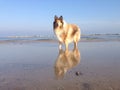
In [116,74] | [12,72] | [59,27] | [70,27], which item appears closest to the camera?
[116,74]

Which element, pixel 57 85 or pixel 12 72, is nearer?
pixel 57 85

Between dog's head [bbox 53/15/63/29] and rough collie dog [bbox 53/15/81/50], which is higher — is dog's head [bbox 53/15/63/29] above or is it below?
above

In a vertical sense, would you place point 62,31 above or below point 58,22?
below

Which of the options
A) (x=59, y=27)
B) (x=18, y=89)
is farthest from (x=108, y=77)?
(x=59, y=27)

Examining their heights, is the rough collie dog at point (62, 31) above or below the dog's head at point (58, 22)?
below

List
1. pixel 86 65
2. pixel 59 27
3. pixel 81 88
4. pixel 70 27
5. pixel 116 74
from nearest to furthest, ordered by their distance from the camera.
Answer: pixel 81 88, pixel 116 74, pixel 86 65, pixel 59 27, pixel 70 27

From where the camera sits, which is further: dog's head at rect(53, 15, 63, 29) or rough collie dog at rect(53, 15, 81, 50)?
rough collie dog at rect(53, 15, 81, 50)

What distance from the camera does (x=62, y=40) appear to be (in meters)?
12.0

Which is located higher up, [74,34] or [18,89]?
[18,89]

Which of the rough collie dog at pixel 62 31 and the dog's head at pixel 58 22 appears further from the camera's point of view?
the rough collie dog at pixel 62 31

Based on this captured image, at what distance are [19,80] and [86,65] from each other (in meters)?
2.42

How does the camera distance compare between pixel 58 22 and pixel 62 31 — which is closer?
pixel 58 22

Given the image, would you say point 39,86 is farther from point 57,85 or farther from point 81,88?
point 81,88

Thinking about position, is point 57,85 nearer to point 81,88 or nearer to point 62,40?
point 81,88
